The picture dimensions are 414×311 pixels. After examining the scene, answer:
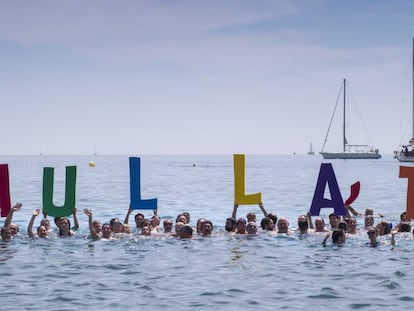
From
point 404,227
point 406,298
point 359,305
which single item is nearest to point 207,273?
point 359,305

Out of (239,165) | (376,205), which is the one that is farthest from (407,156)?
(239,165)

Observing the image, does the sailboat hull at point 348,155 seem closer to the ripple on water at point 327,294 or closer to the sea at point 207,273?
the sea at point 207,273

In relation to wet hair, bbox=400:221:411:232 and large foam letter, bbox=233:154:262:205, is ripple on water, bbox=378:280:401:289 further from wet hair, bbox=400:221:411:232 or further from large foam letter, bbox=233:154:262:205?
large foam letter, bbox=233:154:262:205

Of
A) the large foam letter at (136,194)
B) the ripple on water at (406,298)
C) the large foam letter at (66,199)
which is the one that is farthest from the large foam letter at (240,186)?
the ripple on water at (406,298)

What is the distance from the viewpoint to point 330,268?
17.4 meters

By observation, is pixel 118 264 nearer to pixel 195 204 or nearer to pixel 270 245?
pixel 270 245

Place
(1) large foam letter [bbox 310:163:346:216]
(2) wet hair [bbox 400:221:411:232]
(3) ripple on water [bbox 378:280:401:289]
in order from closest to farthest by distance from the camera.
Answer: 1. (3) ripple on water [bbox 378:280:401:289]
2. (2) wet hair [bbox 400:221:411:232]
3. (1) large foam letter [bbox 310:163:346:216]

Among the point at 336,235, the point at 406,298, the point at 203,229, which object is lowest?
the point at 406,298

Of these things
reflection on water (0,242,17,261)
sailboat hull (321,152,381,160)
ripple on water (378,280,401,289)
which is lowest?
reflection on water (0,242,17,261)

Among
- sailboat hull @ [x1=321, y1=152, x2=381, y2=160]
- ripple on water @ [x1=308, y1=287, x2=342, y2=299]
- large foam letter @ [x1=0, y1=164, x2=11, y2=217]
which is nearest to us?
ripple on water @ [x1=308, y1=287, x2=342, y2=299]

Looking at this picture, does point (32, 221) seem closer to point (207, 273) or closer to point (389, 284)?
point (207, 273)

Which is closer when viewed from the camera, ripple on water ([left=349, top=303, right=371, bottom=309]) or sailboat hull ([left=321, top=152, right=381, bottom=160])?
ripple on water ([left=349, top=303, right=371, bottom=309])

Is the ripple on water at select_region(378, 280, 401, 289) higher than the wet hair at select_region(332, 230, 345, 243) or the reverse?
the reverse

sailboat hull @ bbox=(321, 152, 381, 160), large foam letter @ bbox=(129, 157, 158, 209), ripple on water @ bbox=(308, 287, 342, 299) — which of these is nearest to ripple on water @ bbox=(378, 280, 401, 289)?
ripple on water @ bbox=(308, 287, 342, 299)
